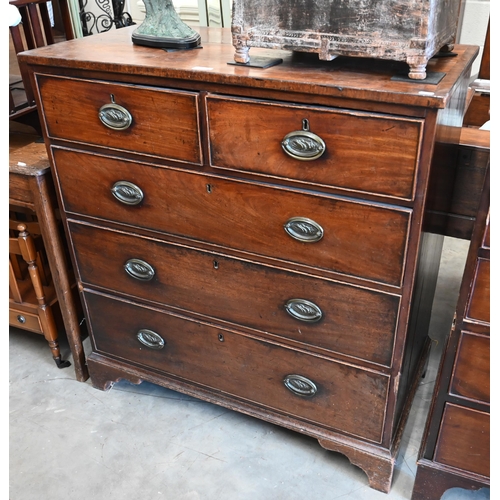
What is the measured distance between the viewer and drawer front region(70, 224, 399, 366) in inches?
55.1

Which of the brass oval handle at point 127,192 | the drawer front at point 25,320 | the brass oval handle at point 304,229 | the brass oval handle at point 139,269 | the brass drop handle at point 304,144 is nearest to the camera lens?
the brass drop handle at point 304,144

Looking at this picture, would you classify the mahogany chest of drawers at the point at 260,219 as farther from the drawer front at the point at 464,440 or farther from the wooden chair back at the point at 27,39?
the wooden chair back at the point at 27,39

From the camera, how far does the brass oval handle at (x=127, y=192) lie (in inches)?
60.8

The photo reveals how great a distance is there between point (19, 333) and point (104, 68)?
1350 mm

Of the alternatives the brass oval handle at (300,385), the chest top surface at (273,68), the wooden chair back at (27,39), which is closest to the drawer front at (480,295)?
the chest top surface at (273,68)

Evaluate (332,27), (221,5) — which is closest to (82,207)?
(332,27)

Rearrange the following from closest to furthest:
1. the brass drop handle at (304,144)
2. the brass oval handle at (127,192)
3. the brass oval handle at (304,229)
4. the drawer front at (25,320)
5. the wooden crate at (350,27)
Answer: the wooden crate at (350,27), the brass drop handle at (304,144), the brass oval handle at (304,229), the brass oval handle at (127,192), the drawer front at (25,320)

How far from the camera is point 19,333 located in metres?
2.30

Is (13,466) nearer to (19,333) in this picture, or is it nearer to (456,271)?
(19,333)

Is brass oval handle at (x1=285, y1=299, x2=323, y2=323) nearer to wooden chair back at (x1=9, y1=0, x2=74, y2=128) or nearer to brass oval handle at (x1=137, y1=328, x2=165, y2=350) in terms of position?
brass oval handle at (x1=137, y1=328, x2=165, y2=350)

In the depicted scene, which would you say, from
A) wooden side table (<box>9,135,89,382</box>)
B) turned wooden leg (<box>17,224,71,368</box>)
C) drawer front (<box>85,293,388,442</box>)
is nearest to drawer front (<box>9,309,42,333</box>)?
turned wooden leg (<box>17,224,71,368</box>)

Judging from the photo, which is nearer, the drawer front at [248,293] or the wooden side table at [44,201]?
the drawer front at [248,293]

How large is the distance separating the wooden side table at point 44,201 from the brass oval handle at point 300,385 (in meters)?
0.82

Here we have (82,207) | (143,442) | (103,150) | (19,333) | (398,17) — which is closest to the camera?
(398,17)
